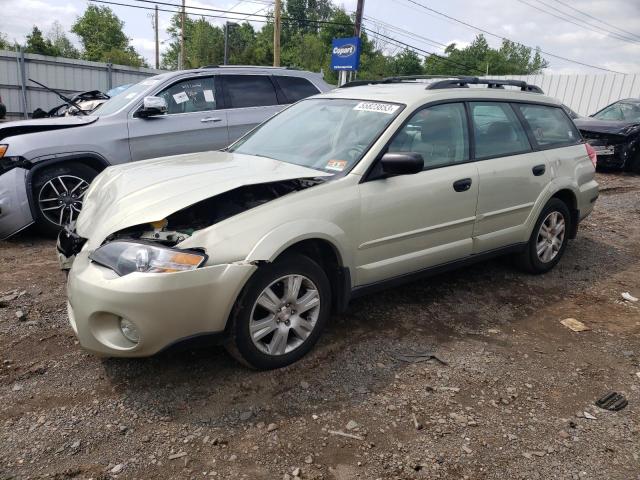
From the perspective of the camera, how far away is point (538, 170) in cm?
464

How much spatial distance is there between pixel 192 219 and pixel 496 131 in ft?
8.91

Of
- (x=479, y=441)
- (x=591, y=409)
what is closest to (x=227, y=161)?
(x=479, y=441)

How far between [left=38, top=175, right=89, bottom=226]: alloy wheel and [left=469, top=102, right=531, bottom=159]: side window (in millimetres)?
3871

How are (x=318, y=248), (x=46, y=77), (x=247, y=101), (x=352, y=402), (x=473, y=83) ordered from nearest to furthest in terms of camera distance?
(x=352, y=402)
(x=318, y=248)
(x=473, y=83)
(x=247, y=101)
(x=46, y=77)

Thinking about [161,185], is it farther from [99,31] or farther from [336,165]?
[99,31]

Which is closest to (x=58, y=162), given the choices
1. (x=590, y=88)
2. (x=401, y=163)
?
(x=401, y=163)

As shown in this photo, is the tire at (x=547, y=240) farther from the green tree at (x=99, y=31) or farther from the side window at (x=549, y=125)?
the green tree at (x=99, y=31)

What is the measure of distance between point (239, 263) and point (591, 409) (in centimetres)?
213

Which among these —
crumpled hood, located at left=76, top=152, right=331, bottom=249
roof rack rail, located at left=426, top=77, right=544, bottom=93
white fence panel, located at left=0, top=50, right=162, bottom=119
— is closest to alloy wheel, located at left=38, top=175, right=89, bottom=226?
crumpled hood, located at left=76, top=152, right=331, bottom=249

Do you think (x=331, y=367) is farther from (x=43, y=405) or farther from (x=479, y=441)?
(x=43, y=405)

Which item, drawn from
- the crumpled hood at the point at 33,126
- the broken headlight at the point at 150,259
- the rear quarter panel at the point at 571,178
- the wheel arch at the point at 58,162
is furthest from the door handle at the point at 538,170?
the crumpled hood at the point at 33,126

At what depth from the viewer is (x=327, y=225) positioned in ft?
10.5

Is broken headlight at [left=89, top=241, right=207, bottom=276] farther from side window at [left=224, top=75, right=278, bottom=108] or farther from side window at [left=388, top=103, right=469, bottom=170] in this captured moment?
side window at [left=224, top=75, right=278, bottom=108]

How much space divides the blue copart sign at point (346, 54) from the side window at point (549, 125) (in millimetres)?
13952
